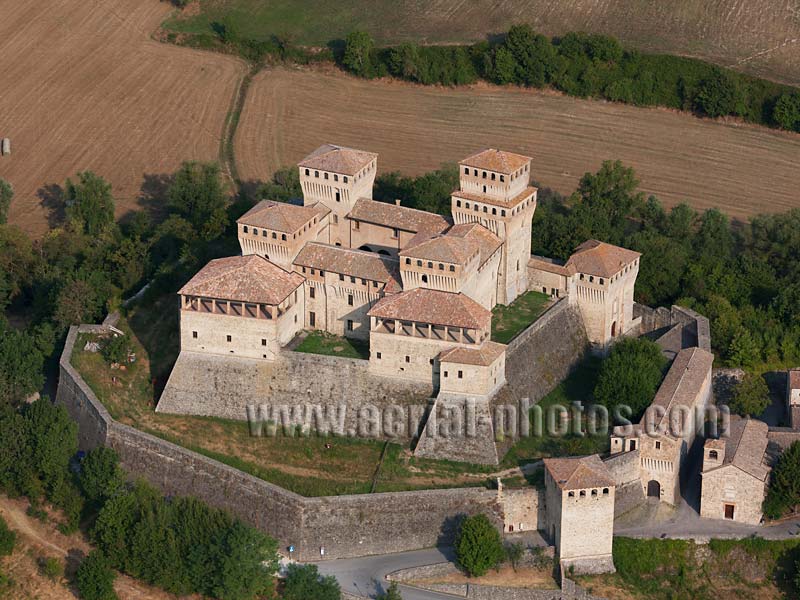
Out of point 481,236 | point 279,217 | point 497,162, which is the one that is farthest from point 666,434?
point 279,217

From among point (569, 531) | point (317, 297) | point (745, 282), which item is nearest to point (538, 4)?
point (745, 282)

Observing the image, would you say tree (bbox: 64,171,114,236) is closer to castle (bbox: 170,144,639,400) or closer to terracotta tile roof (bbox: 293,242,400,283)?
castle (bbox: 170,144,639,400)

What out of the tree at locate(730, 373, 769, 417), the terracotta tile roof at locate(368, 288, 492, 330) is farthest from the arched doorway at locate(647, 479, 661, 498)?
the terracotta tile roof at locate(368, 288, 492, 330)

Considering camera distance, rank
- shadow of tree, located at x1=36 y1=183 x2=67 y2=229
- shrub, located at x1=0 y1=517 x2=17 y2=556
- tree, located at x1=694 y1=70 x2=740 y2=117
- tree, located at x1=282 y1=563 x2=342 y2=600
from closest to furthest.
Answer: tree, located at x1=282 y1=563 x2=342 y2=600 < shrub, located at x1=0 y1=517 x2=17 y2=556 < shadow of tree, located at x1=36 y1=183 x2=67 y2=229 < tree, located at x1=694 y1=70 x2=740 y2=117

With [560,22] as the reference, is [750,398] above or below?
below

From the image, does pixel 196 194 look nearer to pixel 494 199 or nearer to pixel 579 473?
pixel 494 199

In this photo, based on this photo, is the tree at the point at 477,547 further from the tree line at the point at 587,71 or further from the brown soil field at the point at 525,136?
the tree line at the point at 587,71
